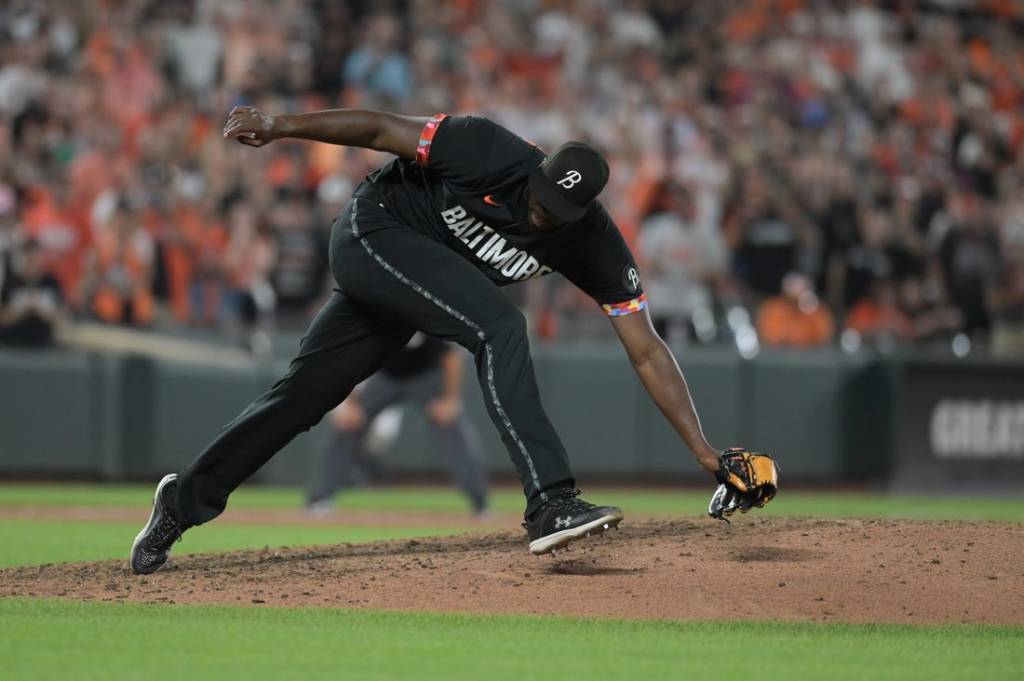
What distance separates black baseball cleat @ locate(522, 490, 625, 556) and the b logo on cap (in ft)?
3.96

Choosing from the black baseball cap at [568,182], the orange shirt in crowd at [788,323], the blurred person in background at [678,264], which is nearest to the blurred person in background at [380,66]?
the blurred person in background at [678,264]

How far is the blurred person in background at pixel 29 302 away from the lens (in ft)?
46.7

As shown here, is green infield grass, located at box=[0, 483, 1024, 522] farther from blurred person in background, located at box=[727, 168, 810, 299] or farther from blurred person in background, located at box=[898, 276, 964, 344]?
blurred person in background, located at box=[727, 168, 810, 299]

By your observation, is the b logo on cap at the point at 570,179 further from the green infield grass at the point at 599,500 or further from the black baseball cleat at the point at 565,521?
the green infield grass at the point at 599,500

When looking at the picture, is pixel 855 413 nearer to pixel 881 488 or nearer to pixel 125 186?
pixel 881 488

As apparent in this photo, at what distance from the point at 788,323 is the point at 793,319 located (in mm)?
67

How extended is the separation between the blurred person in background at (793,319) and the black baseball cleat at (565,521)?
10.7m

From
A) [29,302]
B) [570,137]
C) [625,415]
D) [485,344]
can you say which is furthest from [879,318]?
[485,344]

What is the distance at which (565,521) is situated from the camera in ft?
20.0

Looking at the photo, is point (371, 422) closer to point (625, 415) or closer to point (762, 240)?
point (625, 415)

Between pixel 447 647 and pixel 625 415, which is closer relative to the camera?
pixel 447 647

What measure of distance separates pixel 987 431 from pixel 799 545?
9.70m

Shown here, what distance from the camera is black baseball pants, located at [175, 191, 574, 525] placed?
20.6 feet

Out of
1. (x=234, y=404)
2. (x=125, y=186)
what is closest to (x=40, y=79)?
(x=125, y=186)
